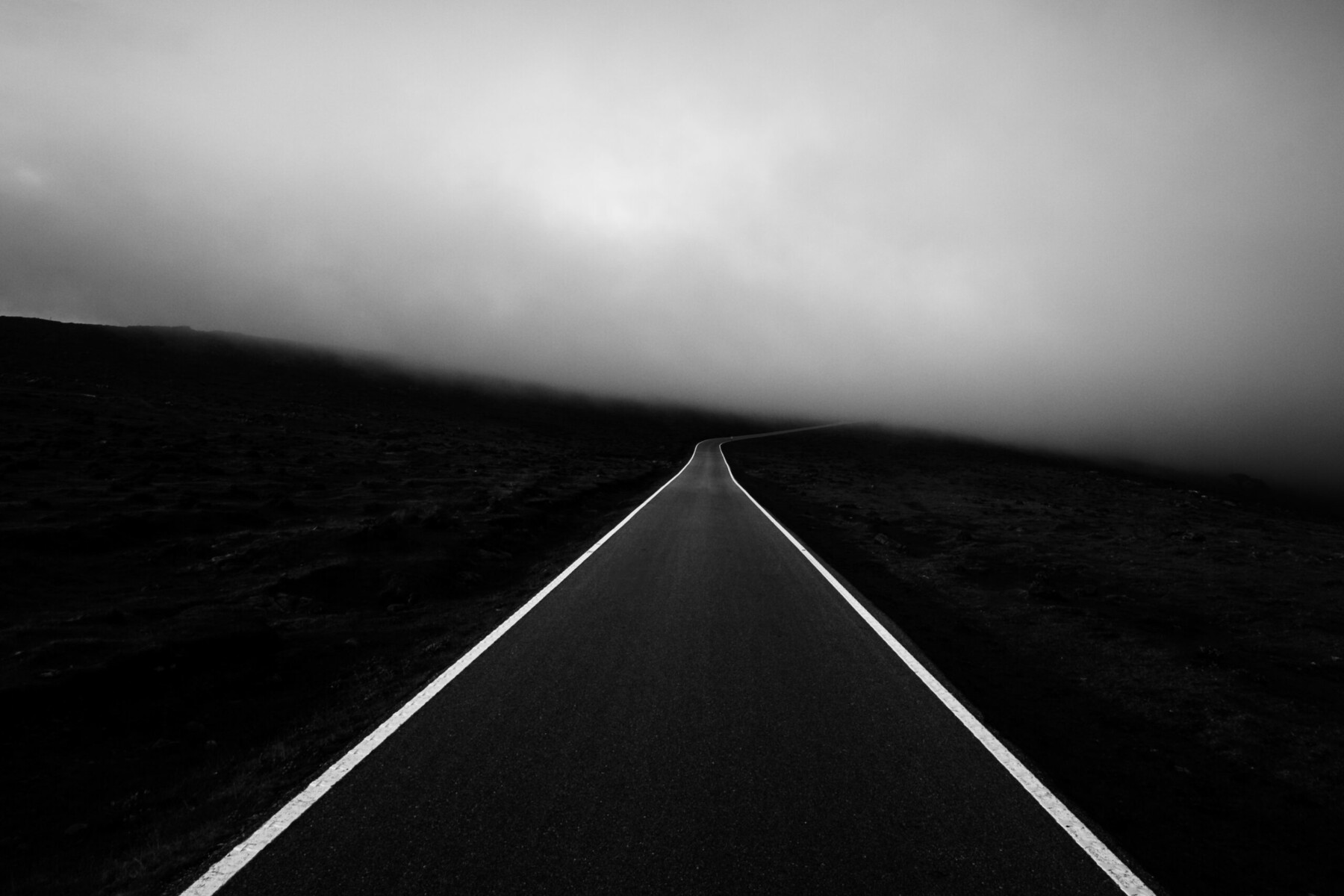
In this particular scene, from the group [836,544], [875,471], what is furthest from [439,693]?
[875,471]

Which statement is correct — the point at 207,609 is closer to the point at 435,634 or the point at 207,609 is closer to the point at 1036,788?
the point at 435,634

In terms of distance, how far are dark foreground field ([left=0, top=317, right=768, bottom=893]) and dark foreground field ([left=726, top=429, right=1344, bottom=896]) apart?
19.7ft

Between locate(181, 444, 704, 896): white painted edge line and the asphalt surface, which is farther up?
the asphalt surface

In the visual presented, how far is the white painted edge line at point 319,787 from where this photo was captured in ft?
10.8

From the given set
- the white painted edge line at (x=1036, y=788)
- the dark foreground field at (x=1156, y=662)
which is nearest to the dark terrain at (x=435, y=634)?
the dark foreground field at (x=1156, y=662)

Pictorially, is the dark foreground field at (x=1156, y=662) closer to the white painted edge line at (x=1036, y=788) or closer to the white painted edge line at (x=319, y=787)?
the white painted edge line at (x=1036, y=788)

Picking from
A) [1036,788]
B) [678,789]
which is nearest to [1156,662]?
[1036,788]

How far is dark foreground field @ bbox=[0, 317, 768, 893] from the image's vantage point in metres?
4.38

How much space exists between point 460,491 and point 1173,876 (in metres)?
21.7

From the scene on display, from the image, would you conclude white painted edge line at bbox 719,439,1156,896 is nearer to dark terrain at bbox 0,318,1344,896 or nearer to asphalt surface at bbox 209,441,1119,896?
asphalt surface at bbox 209,441,1119,896

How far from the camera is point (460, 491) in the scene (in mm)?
22406

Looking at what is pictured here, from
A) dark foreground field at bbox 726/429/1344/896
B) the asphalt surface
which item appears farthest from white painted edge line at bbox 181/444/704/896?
dark foreground field at bbox 726/429/1344/896

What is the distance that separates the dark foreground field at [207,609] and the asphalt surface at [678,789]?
786 mm

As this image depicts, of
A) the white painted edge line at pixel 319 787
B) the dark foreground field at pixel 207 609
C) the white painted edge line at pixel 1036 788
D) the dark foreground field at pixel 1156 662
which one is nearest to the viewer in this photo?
the white painted edge line at pixel 319 787
